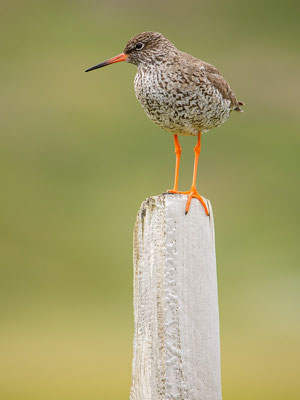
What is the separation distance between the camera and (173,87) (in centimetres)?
398

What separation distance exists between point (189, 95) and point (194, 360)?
86.3 inches

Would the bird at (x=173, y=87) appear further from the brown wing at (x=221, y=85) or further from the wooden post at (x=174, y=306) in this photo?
the wooden post at (x=174, y=306)

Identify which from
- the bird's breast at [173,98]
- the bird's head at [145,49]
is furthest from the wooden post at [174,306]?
the bird's head at [145,49]

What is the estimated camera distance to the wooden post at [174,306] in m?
2.69

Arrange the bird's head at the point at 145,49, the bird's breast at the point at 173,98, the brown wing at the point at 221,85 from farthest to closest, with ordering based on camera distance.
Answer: the brown wing at the point at 221,85
the bird's head at the point at 145,49
the bird's breast at the point at 173,98

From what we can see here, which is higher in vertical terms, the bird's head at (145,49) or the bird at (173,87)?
the bird's head at (145,49)

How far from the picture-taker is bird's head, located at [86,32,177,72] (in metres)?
4.21

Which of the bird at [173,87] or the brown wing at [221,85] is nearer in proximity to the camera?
the bird at [173,87]

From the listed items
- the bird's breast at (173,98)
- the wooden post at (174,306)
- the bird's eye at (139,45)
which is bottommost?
the wooden post at (174,306)

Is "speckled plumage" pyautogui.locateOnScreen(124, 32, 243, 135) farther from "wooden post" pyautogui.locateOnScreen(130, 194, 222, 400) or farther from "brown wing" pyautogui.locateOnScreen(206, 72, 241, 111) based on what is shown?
"wooden post" pyautogui.locateOnScreen(130, 194, 222, 400)

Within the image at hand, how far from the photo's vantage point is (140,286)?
283 cm

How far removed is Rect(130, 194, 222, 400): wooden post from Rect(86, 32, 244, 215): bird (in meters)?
1.09

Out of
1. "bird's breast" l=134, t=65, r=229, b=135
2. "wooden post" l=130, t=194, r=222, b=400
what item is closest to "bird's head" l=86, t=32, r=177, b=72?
"bird's breast" l=134, t=65, r=229, b=135

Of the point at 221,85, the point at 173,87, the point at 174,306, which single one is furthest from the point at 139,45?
the point at 174,306
